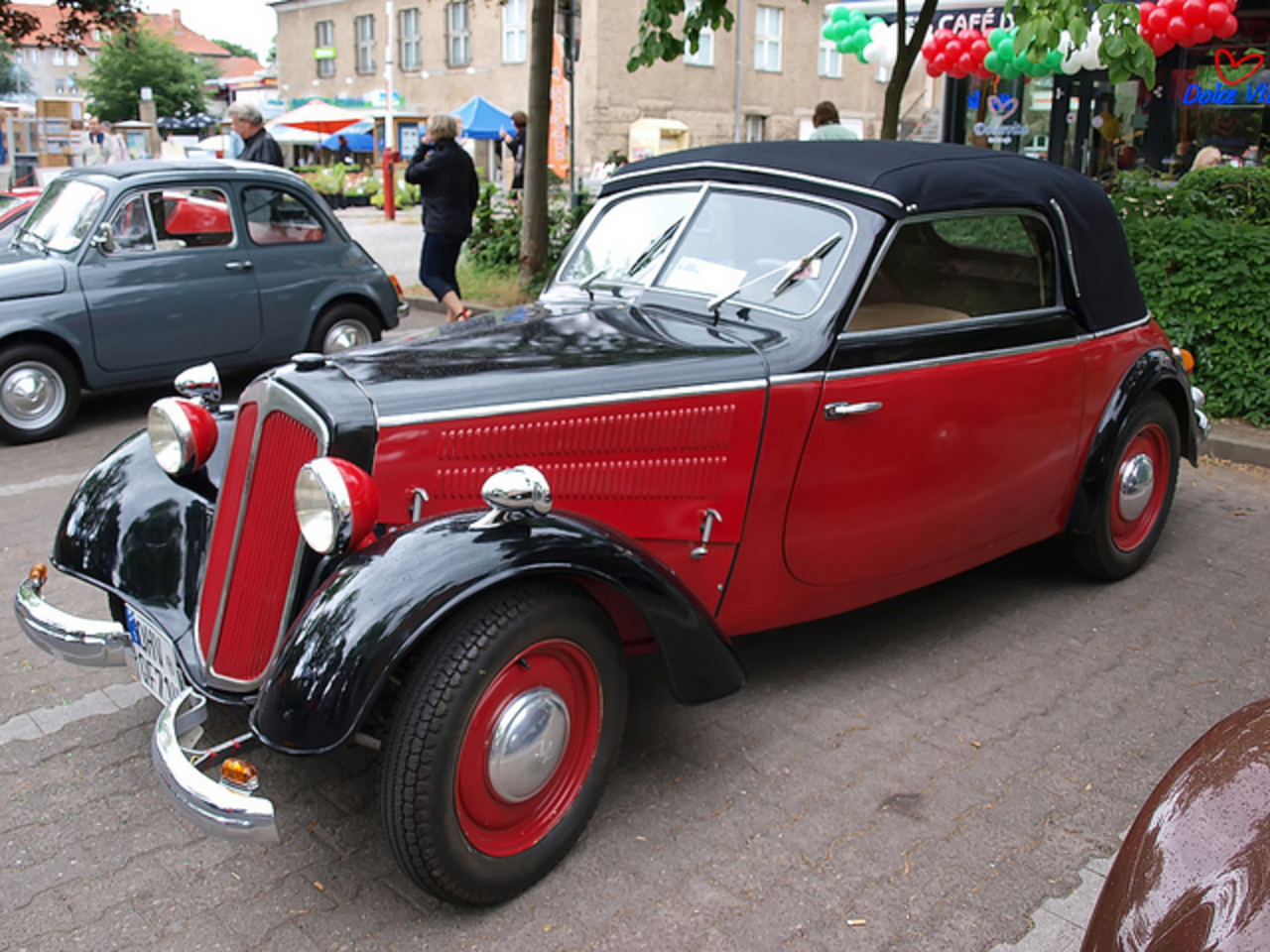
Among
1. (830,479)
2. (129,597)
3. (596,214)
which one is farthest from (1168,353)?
(129,597)

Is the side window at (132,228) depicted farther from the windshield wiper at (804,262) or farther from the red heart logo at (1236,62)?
the red heart logo at (1236,62)

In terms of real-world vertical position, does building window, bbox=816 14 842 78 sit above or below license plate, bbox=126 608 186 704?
above

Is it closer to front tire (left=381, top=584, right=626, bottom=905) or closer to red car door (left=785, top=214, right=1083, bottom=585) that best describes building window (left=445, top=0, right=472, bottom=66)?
red car door (left=785, top=214, right=1083, bottom=585)

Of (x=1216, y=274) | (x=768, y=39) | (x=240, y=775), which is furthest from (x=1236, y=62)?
(x=768, y=39)

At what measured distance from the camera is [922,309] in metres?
3.89

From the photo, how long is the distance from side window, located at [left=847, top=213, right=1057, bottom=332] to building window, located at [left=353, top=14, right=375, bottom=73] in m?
37.1

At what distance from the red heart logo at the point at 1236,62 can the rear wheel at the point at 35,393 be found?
1160 cm

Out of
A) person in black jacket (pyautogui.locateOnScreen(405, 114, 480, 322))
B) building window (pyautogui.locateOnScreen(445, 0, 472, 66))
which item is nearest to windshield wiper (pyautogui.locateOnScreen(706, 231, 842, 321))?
person in black jacket (pyautogui.locateOnScreen(405, 114, 480, 322))

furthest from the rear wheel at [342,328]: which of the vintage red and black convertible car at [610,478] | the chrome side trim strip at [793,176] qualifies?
the chrome side trim strip at [793,176]

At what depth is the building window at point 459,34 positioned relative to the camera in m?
33.1

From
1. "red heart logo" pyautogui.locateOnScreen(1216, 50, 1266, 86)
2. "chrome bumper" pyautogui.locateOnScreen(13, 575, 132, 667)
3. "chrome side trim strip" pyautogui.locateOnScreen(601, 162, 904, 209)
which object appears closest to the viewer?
"chrome bumper" pyautogui.locateOnScreen(13, 575, 132, 667)

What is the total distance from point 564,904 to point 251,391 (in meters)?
1.54

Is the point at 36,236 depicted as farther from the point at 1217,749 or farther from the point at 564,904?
the point at 1217,749

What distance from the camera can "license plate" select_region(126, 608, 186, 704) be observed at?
113 inches
